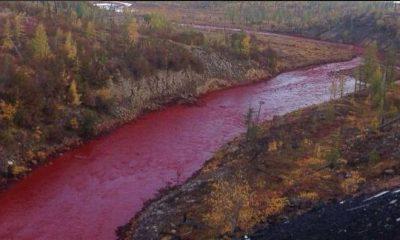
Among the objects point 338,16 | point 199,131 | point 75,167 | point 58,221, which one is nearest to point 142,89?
point 199,131

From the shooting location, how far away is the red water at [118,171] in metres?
32.7

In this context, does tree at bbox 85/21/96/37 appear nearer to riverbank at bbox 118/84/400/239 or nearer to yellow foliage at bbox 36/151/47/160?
yellow foliage at bbox 36/151/47/160

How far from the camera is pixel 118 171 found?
1603 inches

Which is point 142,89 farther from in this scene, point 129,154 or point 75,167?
point 75,167

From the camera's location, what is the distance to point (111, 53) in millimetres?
60312

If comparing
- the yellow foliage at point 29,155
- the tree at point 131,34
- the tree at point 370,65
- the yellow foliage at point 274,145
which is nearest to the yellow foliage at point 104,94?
the yellow foliage at point 29,155

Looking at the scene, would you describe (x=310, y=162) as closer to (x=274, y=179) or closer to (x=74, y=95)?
(x=274, y=179)

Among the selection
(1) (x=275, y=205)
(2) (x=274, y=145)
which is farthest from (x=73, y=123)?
(1) (x=275, y=205)

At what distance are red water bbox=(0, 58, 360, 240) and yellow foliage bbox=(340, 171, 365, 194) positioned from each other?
13.0 meters

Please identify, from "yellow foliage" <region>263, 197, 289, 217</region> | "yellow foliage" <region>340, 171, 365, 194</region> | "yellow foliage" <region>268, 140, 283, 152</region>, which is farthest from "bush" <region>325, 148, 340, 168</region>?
"yellow foliage" <region>263, 197, 289, 217</region>

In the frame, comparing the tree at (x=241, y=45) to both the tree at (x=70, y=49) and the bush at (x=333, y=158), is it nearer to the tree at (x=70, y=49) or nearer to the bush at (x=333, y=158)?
the tree at (x=70, y=49)

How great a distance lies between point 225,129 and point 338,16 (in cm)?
8855

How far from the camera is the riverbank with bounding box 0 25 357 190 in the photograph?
4109cm

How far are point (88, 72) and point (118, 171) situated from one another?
1661cm
